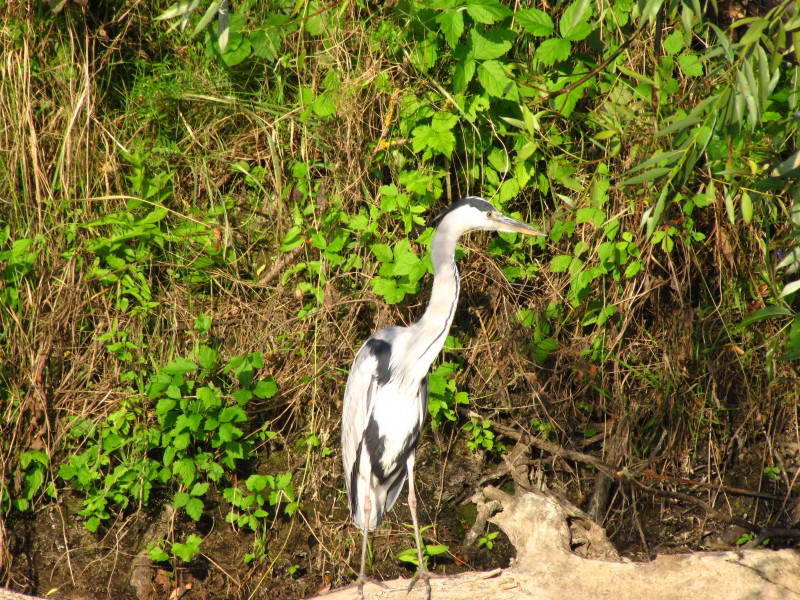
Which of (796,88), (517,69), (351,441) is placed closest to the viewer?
(796,88)

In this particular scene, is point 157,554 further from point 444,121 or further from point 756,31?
point 756,31

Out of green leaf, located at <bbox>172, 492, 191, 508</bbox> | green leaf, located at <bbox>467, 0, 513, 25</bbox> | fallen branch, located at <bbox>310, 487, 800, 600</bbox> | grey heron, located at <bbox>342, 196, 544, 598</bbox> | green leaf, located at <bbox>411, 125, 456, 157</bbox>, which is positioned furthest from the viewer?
green leaf, located at <bbox>172, 492, 191, 508</bbox>

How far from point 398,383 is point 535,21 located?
135 centimetres

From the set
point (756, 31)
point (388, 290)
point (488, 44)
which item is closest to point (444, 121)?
point (488, 44)

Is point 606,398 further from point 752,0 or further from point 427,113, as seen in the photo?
point 752,0

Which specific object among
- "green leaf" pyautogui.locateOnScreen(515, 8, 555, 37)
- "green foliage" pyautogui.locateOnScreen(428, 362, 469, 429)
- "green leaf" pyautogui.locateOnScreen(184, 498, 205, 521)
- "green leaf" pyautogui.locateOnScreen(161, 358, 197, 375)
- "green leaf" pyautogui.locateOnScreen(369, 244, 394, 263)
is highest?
"green leaf" pyautogui.locateOnScreen(515, 8, 555, 37)

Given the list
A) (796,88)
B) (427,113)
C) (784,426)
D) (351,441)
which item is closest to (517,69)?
(427,113)

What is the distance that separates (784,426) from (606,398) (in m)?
0.81

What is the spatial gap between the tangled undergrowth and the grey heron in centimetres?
29

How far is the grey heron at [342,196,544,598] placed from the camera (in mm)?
2852

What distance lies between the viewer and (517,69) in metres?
3.29

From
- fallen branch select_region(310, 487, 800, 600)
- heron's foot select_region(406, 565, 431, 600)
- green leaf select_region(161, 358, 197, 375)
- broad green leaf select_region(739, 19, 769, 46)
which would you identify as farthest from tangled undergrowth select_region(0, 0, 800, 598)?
broad green leaf select_region(739, 19, 769, 46)

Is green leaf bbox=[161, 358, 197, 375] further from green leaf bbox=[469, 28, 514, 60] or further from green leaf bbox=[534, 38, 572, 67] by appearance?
green leaf bbox=[534, 38, 572, 67]

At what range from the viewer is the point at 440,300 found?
2.85 metres
